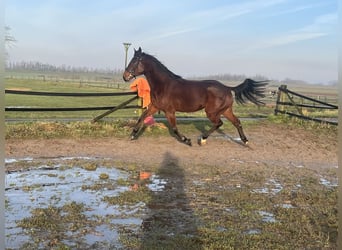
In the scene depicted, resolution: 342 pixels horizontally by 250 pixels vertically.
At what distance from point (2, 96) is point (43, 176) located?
5420 millimetres

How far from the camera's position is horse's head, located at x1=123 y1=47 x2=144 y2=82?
9266 millimetres

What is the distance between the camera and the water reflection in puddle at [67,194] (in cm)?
408

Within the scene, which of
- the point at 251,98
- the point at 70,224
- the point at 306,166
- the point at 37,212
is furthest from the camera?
the point at 251,98

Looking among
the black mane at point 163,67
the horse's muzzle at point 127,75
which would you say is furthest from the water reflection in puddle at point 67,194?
the black mane at point 163,67

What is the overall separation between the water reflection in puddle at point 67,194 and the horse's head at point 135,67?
9.24 feet

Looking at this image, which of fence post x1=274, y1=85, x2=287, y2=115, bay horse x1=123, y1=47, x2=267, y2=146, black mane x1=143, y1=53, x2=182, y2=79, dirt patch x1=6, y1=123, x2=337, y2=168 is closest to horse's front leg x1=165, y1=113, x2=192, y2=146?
bay horse x1=123, y1=47, x2=267, y2=146

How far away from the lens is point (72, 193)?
551 cm

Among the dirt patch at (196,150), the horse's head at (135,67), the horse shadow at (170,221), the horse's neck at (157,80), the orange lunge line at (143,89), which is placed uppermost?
the horse's head at (135,67)

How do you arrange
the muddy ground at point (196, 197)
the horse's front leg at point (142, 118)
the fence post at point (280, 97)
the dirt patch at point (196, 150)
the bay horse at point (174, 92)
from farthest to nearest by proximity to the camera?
the fence post at point (280, 97) < the horse's front leg at point (142, 118) < the bay horse at point (174, 92) < the dirt patch at point (196, 150) < the muddy ground at point (196, 197)

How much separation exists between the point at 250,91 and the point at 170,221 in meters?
6.70

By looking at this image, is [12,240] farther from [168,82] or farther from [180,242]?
[168,82]

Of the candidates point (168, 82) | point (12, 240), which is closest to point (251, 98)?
point (168, 82)

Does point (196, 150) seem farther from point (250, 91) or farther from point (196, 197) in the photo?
point (196, 197)

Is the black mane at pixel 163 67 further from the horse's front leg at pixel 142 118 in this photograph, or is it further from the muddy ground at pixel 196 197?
the muddy ground at pixel 196 197
